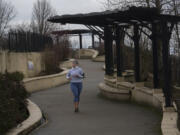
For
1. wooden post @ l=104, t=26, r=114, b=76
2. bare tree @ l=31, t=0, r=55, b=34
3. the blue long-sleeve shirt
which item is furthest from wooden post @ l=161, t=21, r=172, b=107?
bare tree @ l=31, t=0, r=55, b=34

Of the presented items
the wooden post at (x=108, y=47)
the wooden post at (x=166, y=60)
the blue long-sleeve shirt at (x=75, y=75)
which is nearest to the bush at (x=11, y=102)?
the blue long-sleeve shirt at (x=75, y=75)

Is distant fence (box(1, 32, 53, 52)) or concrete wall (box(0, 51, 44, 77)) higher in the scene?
distant fence (box(1, 32, 53, 52))

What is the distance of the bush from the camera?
8164mm

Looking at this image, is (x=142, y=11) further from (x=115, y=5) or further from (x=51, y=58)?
(x=51, y=58)

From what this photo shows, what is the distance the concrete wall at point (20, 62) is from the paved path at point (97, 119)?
14.0ft

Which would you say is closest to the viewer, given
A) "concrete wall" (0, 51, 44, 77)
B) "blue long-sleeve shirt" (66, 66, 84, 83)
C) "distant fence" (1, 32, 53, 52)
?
"blue long-sleeve shirt" (66, 66, 84, 83)

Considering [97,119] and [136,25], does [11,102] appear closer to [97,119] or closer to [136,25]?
[97,119]

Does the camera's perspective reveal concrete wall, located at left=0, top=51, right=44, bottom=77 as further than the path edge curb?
Yes

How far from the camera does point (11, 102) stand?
30.8 feet

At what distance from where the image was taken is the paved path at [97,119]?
891 cm

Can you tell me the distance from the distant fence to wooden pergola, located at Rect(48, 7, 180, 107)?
541cm

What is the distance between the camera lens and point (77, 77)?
11852mm

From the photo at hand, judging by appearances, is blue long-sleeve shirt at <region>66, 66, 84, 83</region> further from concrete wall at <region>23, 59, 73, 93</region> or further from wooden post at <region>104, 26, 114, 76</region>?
concrete wall at <region>23, 59, 73, 93</region>

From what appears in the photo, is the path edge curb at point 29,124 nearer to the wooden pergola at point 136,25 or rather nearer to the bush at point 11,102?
the bush at point 11,102
